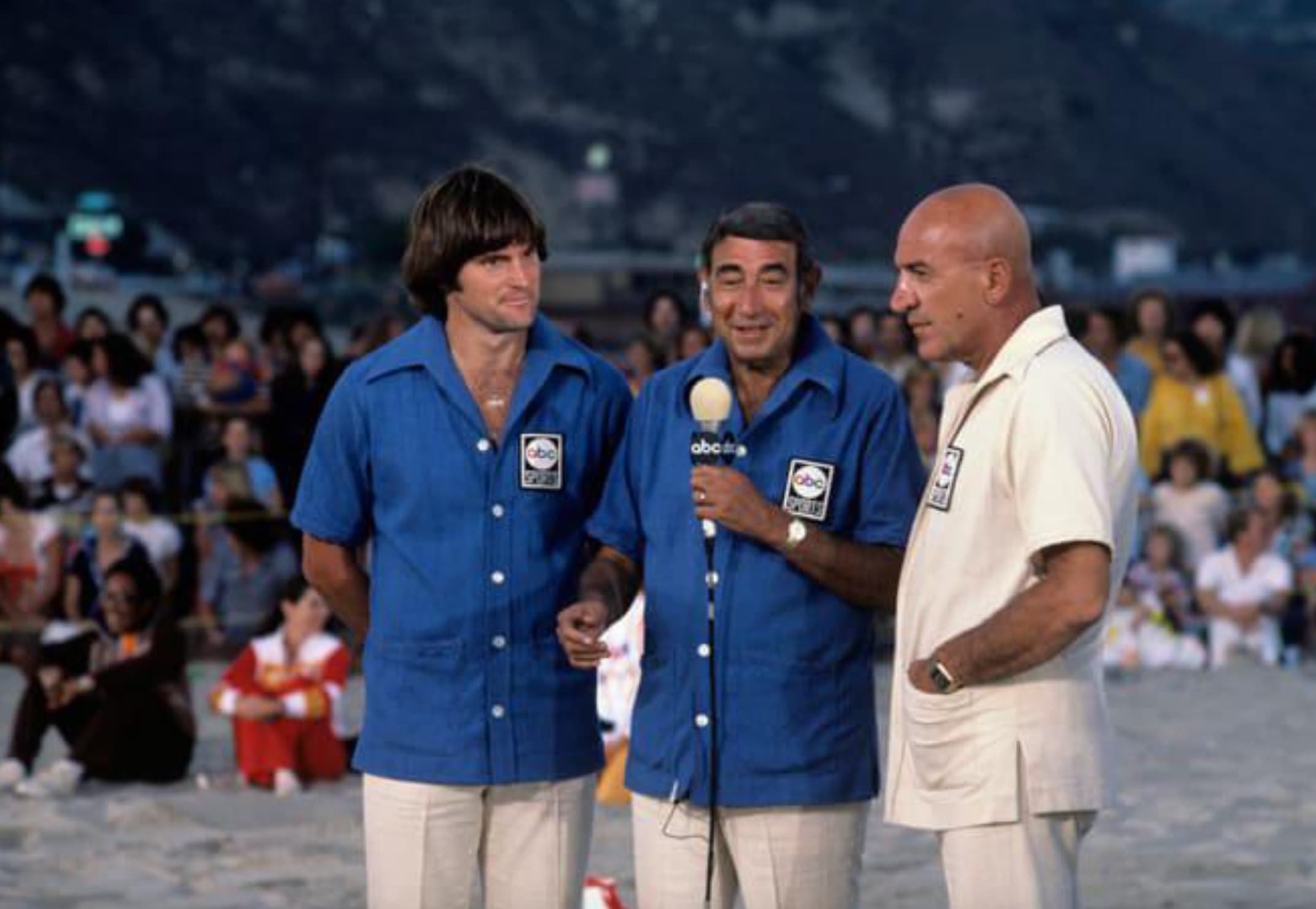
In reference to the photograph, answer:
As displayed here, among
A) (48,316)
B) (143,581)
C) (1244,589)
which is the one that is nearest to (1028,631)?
(143,581)

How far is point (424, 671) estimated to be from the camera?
479cm

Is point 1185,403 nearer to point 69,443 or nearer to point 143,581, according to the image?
point 69,443

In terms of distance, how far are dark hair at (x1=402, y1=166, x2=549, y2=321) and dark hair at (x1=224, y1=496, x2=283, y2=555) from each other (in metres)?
8.54

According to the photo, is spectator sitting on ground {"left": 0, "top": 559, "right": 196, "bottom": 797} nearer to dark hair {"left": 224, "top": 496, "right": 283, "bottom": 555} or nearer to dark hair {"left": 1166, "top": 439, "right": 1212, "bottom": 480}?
dark hair {"left": 224, "top": 496, "right": 283, "bottom": 555}

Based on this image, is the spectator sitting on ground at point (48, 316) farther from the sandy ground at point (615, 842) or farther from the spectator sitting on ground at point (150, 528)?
the sandy ground at point (615, 842)


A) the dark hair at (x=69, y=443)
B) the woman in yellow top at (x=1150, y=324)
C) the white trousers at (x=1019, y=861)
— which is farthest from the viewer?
the woman in yellow top at (x=1150, y=324)

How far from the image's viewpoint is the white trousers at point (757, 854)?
465 centimetres

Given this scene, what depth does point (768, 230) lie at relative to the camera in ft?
15.2

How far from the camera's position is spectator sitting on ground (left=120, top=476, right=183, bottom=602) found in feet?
42.9

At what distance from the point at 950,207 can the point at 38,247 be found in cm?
6858

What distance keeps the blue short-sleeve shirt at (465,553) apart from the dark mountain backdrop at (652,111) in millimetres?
86435

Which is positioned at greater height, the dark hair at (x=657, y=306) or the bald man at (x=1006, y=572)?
the dark hair at (x=657, y=306)

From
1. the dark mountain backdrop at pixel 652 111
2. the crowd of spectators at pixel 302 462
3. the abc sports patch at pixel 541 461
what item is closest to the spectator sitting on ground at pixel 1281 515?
the crowd of spectators at pixel 302 462

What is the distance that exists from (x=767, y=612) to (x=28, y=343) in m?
10.8
